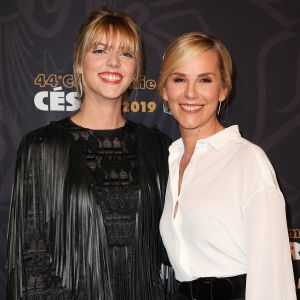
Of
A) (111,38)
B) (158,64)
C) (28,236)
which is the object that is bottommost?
(28,236)

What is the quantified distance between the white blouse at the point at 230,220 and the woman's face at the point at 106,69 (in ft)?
1.63

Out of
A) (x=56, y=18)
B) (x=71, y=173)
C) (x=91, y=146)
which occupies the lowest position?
(x=71, y=173)

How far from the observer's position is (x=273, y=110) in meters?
2.95

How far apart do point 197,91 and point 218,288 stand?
2.71 feet

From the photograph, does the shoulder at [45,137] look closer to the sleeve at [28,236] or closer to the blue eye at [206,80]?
the sleeve at [28,236]

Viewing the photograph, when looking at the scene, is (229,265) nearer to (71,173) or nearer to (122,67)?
(71,173)

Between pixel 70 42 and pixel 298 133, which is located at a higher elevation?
pixel 70 42

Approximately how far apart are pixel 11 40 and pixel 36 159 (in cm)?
103

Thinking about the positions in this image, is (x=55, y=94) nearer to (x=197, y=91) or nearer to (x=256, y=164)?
(x=197, y=91)

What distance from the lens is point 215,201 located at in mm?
1762

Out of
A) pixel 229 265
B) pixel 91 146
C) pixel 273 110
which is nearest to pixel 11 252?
pixel 91 146

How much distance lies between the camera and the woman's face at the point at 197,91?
194cm

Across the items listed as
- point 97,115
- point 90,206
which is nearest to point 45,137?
point 97,115

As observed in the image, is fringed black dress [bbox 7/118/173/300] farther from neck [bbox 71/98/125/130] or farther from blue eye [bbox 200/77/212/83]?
blue eye [bbox 200/77/212/83]
